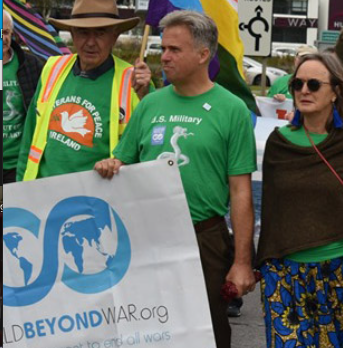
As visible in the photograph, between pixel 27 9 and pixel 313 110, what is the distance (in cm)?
449

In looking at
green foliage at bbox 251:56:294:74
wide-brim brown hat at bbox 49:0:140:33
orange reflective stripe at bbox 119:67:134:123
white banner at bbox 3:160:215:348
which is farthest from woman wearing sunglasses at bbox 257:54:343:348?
green foliage at bbox 251:56:294:74

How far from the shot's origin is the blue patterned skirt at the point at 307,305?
466cm

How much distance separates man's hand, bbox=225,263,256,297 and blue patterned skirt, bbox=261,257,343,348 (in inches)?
3.6

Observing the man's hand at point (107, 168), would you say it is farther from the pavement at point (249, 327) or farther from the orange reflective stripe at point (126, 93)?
the pavement at point (249, 327)

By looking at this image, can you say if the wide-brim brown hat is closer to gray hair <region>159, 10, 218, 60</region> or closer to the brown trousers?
gray hair <region>159, 10, 218, 60</region>

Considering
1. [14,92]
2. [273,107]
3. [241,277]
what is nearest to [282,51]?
[273,107]

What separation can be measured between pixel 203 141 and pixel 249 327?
10.4 ft

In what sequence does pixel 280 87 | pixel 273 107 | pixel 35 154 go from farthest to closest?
pixel 280 87, pixel 273 107, pixel 35 154

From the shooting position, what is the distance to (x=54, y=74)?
5340 millimetres

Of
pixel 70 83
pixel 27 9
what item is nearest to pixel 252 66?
pixel 27 9

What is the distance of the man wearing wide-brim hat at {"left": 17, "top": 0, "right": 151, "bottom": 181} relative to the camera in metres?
5.15

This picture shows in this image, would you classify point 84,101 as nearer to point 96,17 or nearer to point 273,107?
point 96,17

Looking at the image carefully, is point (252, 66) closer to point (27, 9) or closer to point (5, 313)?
point (27, 9)

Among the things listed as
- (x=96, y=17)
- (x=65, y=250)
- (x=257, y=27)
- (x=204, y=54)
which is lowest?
(x=65, y=250)
